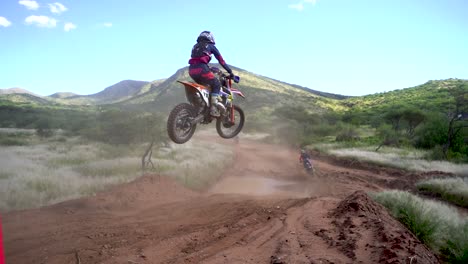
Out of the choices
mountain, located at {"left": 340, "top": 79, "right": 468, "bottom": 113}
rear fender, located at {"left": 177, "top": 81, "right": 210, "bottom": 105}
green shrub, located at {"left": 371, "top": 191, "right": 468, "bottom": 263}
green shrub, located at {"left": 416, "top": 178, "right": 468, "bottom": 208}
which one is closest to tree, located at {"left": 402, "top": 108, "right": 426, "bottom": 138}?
mountain, located at {"left": 340, "top": 79, "right": 468, "bottom": 113}

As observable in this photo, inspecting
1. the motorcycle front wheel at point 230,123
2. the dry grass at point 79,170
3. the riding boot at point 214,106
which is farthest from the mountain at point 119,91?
the riding boot at point 214,106

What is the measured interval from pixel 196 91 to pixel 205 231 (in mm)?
4640

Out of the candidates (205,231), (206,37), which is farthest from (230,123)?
(205,231)

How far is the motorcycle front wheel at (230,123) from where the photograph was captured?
9406 mm

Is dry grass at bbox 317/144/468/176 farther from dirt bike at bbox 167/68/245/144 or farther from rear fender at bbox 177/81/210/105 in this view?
rear fender at bbox 177/81/210/105

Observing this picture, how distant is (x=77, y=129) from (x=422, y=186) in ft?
115

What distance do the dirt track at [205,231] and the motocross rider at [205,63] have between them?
Result: 3442 millimetres

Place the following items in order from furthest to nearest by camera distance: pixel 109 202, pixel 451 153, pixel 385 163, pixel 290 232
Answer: pixel 451 153, pixel 385 163, pixel 109 202, pixel 290 232

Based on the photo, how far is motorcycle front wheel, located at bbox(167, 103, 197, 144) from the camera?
783cm

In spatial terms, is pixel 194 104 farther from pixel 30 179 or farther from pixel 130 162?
pixel 130 162

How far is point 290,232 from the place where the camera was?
9.89 meters

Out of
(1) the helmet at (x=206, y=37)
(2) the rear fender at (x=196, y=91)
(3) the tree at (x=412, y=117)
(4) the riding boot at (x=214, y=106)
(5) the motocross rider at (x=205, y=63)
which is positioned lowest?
(3) the tree at (x=412, y=117)

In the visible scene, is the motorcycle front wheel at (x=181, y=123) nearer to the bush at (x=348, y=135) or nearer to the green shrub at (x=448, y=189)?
the green shrub at (x=448, y=189)

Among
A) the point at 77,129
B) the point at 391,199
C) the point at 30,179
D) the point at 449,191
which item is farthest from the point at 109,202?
the point at 77,129
